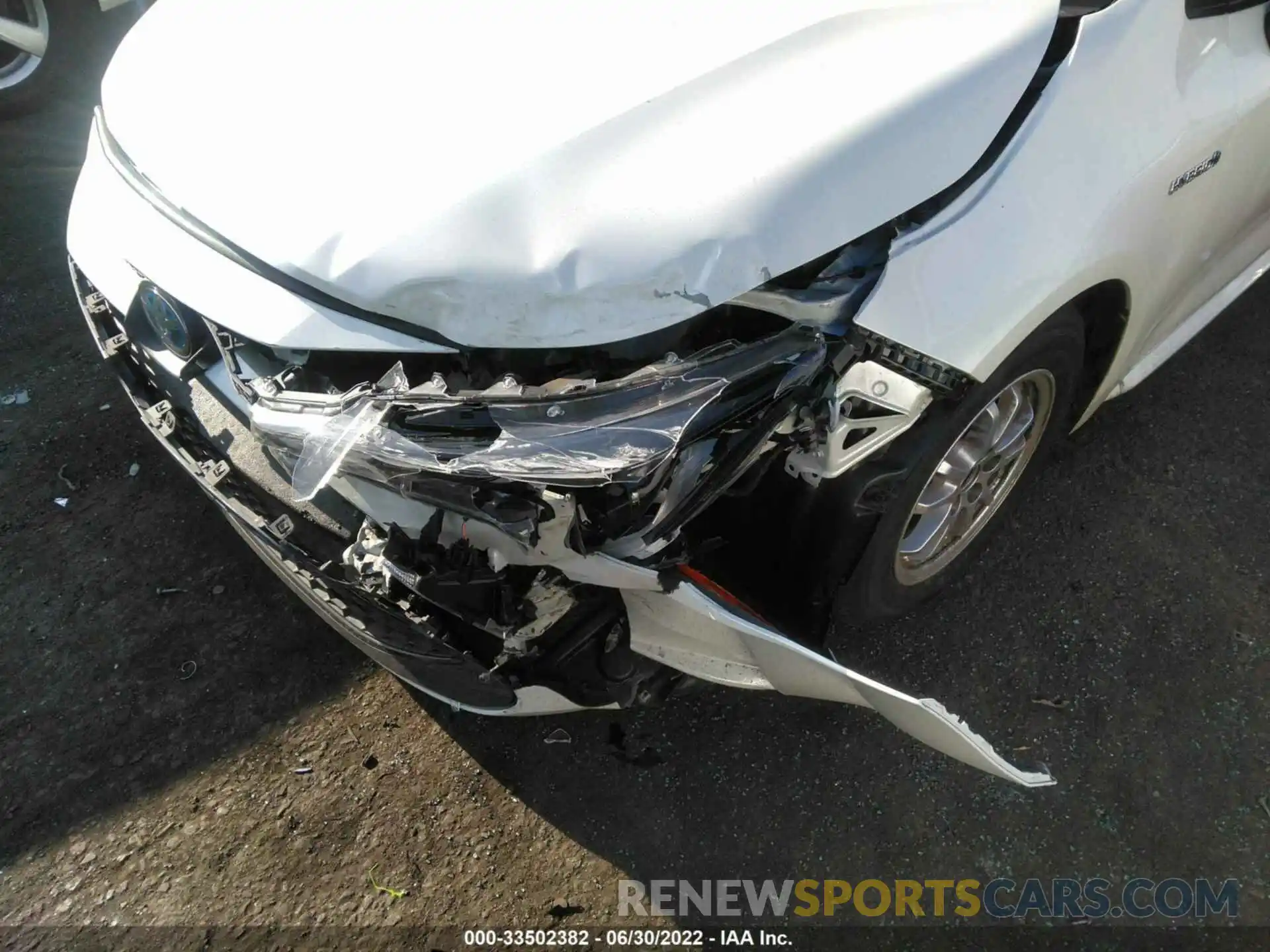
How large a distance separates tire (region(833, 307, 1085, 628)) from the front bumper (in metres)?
0.41

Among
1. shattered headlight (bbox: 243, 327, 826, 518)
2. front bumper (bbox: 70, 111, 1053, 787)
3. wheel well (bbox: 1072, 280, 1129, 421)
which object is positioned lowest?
front bumper (bbox: 70, 111, 1053, 787)

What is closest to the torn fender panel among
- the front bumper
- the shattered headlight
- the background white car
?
the front bumper

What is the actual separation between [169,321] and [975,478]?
6.35ft

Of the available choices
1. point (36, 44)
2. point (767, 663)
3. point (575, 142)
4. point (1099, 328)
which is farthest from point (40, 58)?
point (1099, 328)

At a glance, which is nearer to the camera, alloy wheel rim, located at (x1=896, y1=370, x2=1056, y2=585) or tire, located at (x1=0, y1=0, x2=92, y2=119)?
alloy wheel rim, located at (x1=896, y1=370, x2=1056, y2=585)

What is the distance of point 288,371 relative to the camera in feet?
5.23

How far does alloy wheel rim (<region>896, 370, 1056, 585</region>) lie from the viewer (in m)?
2.17

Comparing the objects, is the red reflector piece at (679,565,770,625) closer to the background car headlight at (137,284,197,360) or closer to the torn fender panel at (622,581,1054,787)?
the torn fender panel at (622,581,1054,787)

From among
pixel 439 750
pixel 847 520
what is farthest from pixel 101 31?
pixel 847 520

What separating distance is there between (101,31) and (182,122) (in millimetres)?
3432

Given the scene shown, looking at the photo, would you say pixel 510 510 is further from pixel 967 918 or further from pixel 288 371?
pixel 967 918

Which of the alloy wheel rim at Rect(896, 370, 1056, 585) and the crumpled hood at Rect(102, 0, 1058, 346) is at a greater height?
the crumpled hood at Rect(102, 0, 1058, 346)

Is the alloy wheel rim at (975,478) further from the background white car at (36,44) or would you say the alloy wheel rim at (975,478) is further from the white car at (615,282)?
the background white car at (36,44)

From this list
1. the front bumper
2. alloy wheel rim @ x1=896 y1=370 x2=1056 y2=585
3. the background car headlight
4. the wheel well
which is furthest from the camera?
alloy wheel rim @ x1=896 y1=370 x2=1056 y2=585
